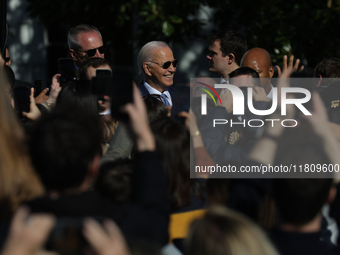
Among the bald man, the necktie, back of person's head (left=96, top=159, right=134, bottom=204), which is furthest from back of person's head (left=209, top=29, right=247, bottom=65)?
back of person's head (left=96, top=159, right=134, bottom=204)

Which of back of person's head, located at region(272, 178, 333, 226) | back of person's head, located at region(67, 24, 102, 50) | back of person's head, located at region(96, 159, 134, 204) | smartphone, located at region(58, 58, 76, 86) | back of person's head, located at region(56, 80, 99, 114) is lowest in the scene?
back of person's head, located at region(96, 159, 134, 204)

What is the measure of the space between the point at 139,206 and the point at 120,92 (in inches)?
24.3

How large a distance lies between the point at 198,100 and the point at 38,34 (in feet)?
28.3

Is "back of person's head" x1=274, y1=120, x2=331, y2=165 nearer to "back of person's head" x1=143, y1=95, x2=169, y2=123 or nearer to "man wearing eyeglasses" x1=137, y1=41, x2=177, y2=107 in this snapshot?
"back of person's head" x1=143, y1=95, x2=169, y2=123

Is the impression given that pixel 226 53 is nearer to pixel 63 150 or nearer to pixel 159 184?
pixel 159 184

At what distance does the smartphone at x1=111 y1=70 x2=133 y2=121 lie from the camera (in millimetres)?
2061

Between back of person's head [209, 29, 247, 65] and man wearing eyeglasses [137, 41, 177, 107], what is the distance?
1.87 ft

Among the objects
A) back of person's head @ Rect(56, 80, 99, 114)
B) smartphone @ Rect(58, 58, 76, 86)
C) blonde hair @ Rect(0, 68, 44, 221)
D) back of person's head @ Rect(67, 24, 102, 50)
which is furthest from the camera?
back of person's head @ Rect(67, 24, 102, 50)

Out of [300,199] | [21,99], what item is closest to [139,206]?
[300,199]

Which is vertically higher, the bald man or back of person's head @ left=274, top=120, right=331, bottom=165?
back of person's head @ left=274, top=120, right=331, bottom=165

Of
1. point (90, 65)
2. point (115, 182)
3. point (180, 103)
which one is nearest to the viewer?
point (115, 182)

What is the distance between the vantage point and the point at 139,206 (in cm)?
183

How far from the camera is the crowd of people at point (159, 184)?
1431mm

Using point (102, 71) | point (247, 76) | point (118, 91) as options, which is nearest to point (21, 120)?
point (102, 71)
